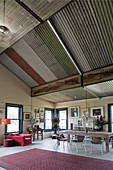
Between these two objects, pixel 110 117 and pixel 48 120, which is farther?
pixel 48 120

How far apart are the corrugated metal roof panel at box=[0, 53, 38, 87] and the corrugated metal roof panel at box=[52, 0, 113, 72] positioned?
386 centimetres

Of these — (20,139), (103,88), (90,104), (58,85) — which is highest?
(58,85)

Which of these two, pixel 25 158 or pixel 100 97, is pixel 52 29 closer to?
pixel 25 158

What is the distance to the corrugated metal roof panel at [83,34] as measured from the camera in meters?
5.00

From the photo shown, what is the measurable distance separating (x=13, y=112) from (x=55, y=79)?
332 cm

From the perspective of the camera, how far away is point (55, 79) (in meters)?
8.87

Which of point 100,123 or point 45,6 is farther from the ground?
point 45,6

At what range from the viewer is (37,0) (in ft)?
14.8

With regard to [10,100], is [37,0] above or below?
above

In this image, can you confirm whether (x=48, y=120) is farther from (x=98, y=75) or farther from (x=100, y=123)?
(x=98, y=75)

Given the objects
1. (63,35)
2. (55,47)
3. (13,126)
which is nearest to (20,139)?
(13,126)

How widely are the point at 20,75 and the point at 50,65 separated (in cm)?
270

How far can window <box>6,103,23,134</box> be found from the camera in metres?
9.25

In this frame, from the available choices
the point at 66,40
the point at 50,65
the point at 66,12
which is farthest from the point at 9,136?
the point at 66,12
